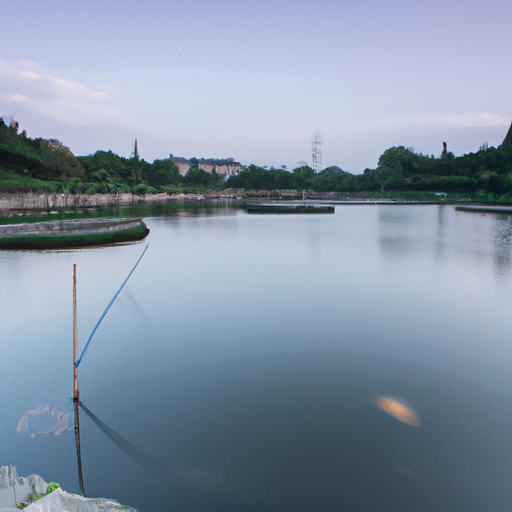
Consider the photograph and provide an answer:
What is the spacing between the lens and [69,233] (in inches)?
826

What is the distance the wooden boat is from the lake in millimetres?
6151

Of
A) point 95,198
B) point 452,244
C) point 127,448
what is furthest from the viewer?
point 95,198

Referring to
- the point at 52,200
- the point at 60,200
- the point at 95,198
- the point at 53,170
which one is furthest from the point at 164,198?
the point at 52,200

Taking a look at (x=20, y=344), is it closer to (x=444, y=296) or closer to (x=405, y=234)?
(x=444, y=296)

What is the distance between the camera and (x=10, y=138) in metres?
53.1

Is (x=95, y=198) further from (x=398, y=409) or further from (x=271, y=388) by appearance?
(x=398, y=409)

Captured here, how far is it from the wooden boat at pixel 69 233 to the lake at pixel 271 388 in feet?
20.2

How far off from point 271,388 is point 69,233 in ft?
56.4

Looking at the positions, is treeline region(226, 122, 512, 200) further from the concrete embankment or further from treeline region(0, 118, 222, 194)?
the concrete embankment

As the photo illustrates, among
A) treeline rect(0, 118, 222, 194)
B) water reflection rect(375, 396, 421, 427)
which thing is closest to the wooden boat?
water reflection rect(375, 396, 421, 427)

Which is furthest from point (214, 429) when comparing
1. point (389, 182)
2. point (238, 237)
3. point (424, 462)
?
point (389, 182)

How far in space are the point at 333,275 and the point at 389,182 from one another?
69.2m

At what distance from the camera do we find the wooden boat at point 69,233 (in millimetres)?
19181

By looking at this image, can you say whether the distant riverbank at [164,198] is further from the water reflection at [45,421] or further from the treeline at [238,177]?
the water reflection at [45,421]
